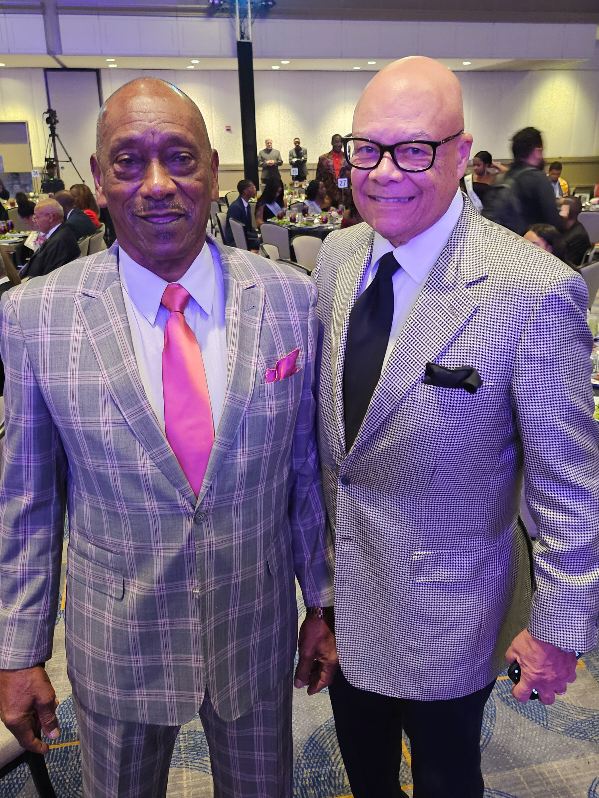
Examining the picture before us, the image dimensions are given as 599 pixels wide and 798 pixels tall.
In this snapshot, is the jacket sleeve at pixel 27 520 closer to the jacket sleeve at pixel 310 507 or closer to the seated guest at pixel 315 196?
the jacket sleeve at pixel 310 507

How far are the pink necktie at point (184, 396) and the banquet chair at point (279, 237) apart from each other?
5.64m

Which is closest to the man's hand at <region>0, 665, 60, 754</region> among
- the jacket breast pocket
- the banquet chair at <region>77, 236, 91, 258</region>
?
the jacket breast pocket

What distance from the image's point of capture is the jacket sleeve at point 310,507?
4.16 ft

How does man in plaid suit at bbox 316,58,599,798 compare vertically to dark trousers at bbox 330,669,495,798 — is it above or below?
above

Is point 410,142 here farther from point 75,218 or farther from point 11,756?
point 75,218

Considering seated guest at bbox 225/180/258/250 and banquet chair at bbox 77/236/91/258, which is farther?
seated guest at bbox 225/180/258/250

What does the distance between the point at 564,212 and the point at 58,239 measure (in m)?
4.01

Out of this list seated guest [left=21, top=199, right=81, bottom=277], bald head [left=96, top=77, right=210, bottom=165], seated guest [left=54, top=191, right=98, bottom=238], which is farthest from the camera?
seated guest [left=54, top=191, right=98, bottom=238]

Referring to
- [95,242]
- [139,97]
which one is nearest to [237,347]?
[139,97]

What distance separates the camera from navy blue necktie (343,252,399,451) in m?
1.24

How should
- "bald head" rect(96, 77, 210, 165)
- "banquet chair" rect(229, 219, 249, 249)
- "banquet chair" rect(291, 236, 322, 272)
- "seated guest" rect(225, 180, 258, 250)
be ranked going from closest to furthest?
"bald head" rect(96, 77, 210, 165) → "banquet chair" rect(291, 236, 322, 272) → "banquet chair" rect(229, 219, 249, 249) → "seated guest" rect(225, 180, 258, 250)

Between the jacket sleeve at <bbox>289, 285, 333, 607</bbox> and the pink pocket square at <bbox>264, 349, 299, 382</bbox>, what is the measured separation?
0.05 metres

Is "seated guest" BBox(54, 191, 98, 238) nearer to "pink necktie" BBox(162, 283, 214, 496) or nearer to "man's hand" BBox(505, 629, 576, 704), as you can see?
"pink necktie" BBox(162, 283, 214, 496)

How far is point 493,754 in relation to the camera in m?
2.06
